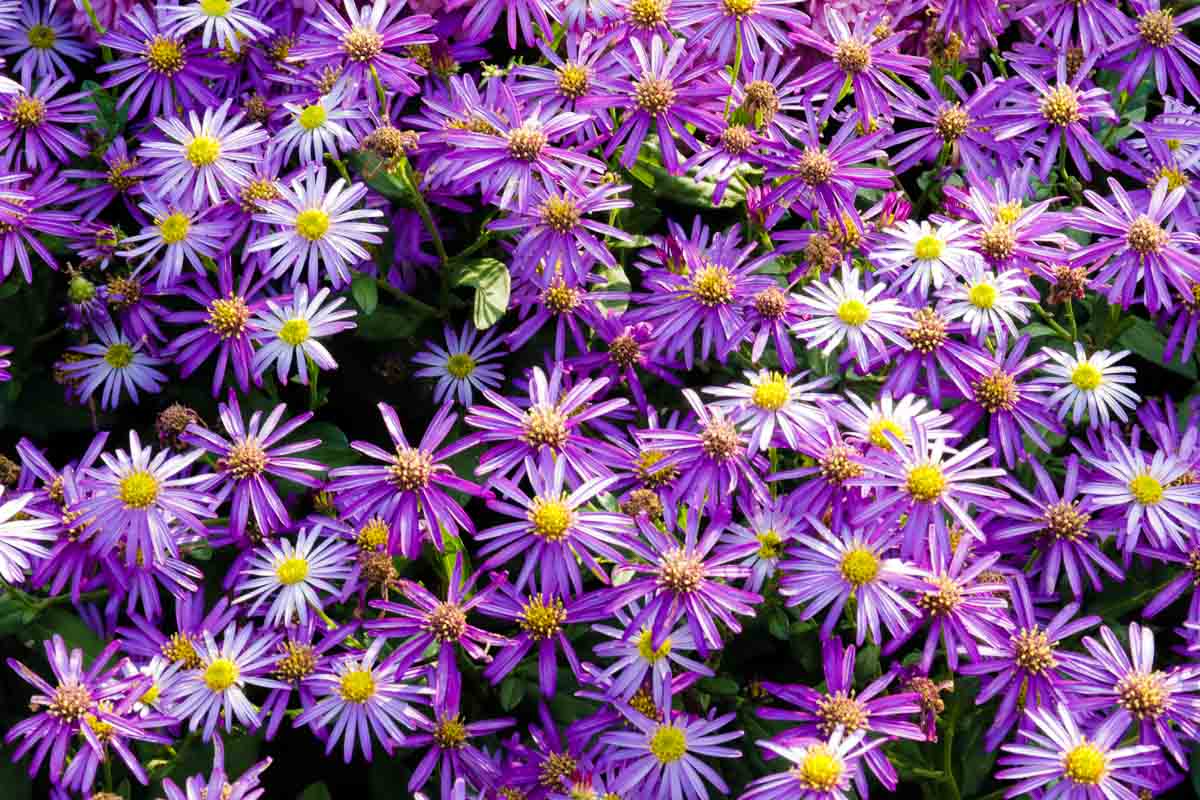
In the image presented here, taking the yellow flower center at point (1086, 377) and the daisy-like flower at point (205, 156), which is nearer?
the yellow flower center at point (1086, 377)

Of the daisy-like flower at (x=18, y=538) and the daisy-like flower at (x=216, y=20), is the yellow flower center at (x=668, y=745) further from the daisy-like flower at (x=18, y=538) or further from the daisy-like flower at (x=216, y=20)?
the daisy-like flower at (x=216, y=20)

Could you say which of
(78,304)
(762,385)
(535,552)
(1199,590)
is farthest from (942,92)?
(78,304)

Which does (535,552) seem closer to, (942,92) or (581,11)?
(581,11)

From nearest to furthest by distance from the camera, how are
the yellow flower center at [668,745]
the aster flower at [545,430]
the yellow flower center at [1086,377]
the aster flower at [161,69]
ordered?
the yellow flower center at [668,745] < the aster flower at [545,430] < the yellow flower center at [1086,377] < the aster flower at [161,69]

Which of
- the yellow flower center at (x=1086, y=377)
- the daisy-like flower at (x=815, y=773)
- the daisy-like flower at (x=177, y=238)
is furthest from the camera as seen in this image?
the daisy-like flower at (x=177, y=238)

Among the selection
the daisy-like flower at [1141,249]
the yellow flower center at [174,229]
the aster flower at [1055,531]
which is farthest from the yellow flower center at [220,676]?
the daisy-like flower at [1141,249]

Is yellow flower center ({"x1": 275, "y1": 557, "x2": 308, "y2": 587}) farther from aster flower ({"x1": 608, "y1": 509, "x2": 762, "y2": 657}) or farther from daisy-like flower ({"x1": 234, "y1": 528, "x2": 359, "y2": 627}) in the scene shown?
aster flower ({"x1": 608, "y1": 509, "x2": 762, "y2": 657})

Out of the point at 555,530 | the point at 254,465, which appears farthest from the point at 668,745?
the point at 254,465
